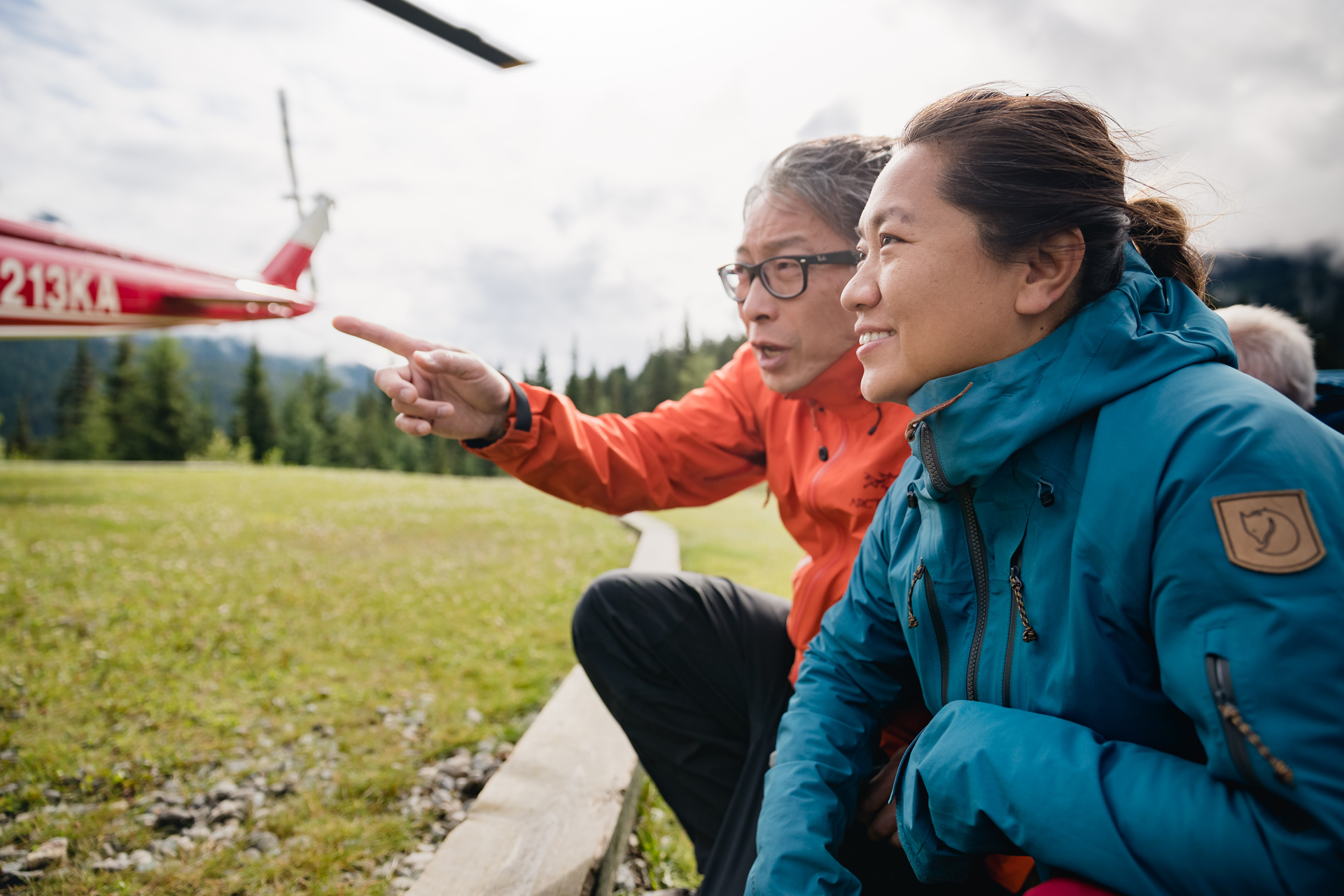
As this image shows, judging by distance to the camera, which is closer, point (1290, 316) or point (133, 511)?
point (1290, 316)

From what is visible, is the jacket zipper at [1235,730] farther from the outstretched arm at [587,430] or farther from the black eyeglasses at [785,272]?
the outstretched arm at [587,430]

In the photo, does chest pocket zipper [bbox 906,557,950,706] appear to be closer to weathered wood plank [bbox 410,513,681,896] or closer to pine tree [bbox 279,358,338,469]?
weathered wood plank [bbox 410,513,681,896]

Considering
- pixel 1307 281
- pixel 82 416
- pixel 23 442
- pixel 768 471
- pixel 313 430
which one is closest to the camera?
pixel 768 471

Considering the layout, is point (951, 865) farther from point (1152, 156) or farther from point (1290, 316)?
point (1290, 316)

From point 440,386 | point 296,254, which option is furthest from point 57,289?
point 440,386

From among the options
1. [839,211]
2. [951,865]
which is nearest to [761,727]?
[951,865]

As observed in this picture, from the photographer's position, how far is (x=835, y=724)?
1.53 meters

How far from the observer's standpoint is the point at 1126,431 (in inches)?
39.7

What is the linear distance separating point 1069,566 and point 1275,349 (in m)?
2.06

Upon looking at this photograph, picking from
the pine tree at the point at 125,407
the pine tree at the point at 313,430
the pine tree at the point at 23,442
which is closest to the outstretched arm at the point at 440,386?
the pine tree at the point at 125,407

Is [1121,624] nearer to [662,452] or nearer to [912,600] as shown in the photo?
[912,600]

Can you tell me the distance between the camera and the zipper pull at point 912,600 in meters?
1.33

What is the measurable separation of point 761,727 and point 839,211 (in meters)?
1.62

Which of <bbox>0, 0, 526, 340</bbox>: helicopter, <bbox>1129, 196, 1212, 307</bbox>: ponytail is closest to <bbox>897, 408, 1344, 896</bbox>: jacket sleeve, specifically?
<bbox>1129, 196, 1212, 307</bbox>: ponytail
